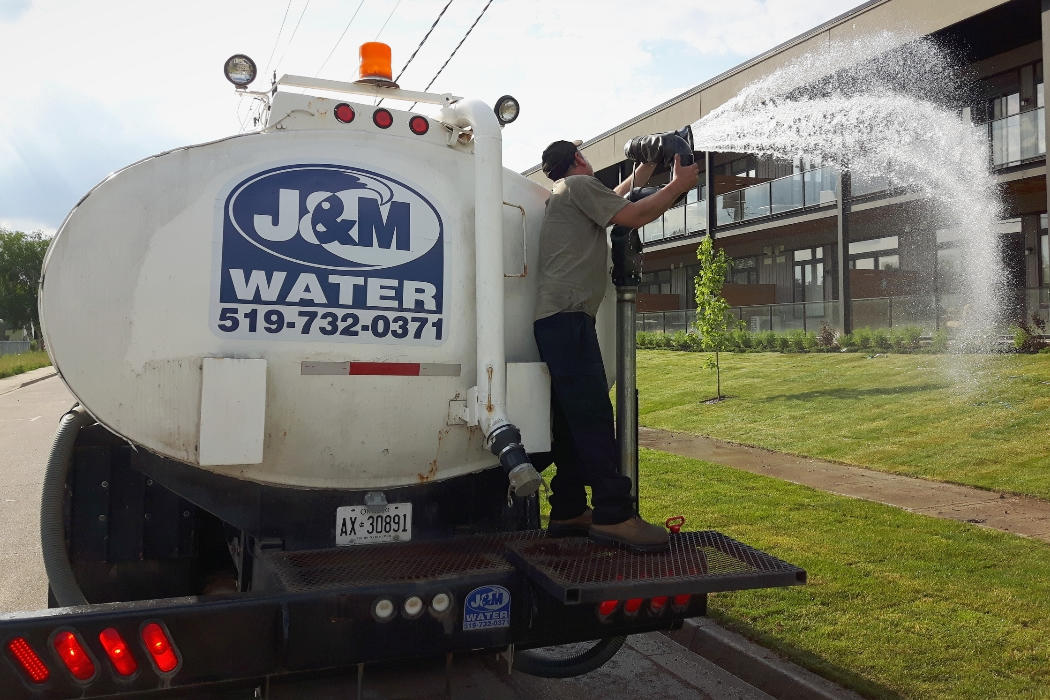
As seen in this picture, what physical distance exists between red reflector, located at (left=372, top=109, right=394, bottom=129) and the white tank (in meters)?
0.02

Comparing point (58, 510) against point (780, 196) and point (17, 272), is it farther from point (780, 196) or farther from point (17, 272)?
point (17, 272)

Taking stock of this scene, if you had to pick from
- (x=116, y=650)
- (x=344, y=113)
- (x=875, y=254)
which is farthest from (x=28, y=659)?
(x=875, y=254)

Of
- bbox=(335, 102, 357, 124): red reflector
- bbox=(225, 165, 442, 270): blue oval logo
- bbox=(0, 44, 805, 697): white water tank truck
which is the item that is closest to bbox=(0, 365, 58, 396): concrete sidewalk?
bbox=(0, 44, 805, 697): white water tank truck

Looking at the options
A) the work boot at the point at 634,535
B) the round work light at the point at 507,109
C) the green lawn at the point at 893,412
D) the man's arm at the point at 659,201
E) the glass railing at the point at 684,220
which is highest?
the glass railing at the point at 684,220

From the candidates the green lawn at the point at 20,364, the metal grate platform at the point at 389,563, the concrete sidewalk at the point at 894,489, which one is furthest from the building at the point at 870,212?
the green lawn at the point at 20,364

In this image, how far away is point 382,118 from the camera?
3340 millimetres

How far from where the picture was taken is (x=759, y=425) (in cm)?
1223

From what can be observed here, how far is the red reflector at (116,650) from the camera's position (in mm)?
2389

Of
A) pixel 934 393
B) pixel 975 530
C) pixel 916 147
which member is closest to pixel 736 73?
pixel 916 147

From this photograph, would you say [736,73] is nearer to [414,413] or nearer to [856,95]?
[856,95]

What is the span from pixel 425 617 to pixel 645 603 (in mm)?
790

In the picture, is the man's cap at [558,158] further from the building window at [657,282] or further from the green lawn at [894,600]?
the building window at [657,282]

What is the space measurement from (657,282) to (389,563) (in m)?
30.8

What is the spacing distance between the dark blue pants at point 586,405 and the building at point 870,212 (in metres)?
15.3
